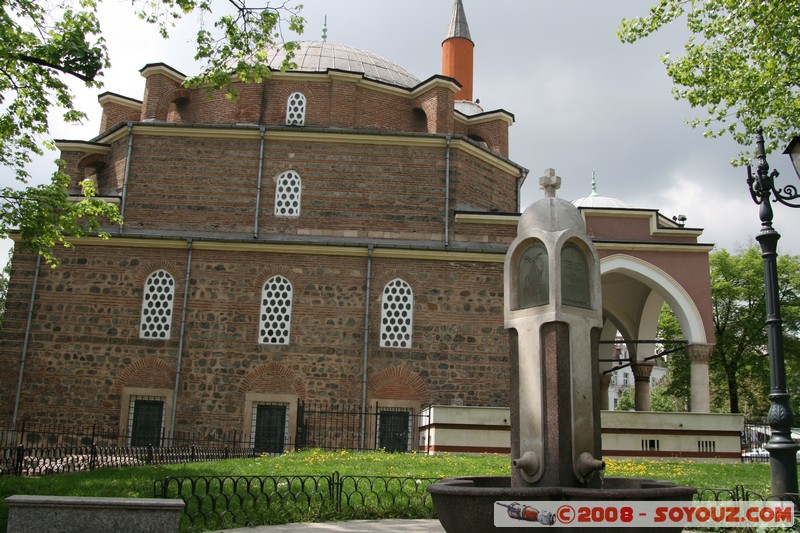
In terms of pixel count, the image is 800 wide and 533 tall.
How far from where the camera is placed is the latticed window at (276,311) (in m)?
17.8

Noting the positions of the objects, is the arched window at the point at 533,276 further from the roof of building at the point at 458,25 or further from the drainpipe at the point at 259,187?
the roof of building at the point at 458,25

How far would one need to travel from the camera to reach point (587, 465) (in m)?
6.02

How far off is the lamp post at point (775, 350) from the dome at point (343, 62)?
1608 cm

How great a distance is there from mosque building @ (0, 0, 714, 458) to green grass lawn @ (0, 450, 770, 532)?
157 inches

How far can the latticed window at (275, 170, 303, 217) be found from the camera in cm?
1953

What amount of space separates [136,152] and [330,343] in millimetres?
7771

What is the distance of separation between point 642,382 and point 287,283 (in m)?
12.4

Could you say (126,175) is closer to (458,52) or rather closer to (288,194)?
(288,194)

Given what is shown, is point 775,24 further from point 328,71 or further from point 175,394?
point 175,394

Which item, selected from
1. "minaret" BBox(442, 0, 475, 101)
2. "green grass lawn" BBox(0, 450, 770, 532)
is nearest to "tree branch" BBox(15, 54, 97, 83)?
"green grass lawn" BBox(0, 450, 770, 532)

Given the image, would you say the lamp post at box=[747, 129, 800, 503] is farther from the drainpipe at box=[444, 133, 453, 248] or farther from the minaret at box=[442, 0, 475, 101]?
the minaret at box=[442, 0, 475, 101]

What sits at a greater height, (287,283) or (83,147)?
(83,147)

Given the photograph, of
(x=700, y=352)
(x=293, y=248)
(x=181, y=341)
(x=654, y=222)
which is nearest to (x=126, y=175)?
(x=181, y=341)

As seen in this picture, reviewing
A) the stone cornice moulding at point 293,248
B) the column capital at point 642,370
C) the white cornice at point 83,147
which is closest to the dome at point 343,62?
the white cornice at point 83,147
